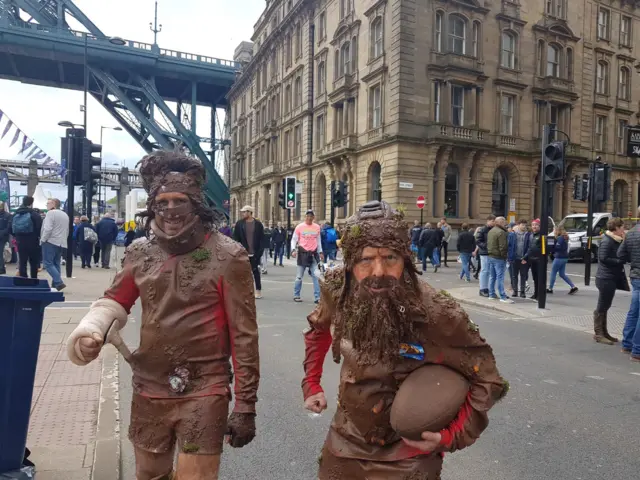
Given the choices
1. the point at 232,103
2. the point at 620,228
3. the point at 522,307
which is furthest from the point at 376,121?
the point at 232,103

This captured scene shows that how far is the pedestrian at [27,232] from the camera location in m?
10.3

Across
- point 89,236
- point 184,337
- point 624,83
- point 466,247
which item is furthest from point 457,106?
point 184,337

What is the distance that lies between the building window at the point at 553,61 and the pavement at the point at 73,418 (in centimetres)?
3312

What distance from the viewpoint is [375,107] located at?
2930 cm

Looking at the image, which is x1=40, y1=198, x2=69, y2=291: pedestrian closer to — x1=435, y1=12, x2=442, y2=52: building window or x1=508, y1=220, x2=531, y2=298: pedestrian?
x1=508, y1=220, x2=531, y2=298: pedestrian

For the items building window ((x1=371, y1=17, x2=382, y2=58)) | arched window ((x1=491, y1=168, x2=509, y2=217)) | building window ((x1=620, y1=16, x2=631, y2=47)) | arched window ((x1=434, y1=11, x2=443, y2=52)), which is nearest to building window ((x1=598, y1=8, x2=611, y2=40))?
building window ((x1=620, y1=16, x2=631, y2=47))

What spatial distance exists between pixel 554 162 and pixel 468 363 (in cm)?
942

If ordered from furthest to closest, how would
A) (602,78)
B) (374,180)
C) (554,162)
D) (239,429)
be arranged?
(602,78) → (374,180) → (554,162) → (239,429)

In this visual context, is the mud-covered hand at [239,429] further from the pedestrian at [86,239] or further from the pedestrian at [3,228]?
the pedestrian at [86,239]

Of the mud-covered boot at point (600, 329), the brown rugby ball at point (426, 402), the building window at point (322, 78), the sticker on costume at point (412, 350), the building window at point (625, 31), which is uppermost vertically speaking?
the building window at point (625, 31)

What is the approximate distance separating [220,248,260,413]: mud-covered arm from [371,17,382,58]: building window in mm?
28414

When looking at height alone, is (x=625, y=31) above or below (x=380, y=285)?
above

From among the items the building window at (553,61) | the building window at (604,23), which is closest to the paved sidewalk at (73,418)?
the building window at (553,61)

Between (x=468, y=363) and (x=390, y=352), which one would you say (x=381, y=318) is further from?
(x=468, y=363)
